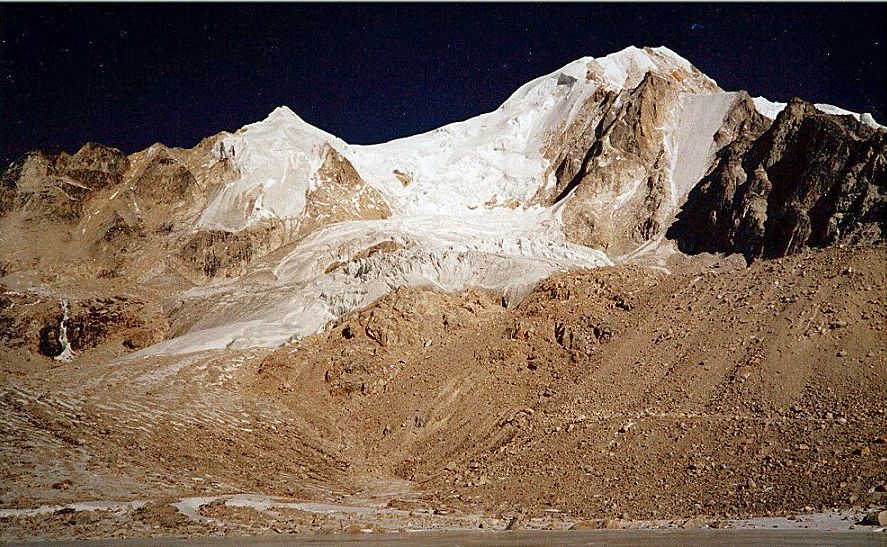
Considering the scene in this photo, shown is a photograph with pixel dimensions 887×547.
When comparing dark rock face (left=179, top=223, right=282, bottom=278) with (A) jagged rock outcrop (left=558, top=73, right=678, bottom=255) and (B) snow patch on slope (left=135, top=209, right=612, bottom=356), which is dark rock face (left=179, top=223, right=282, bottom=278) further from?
(A) jagged rock outcrop (left=558, top=73, right=678, bottom=255)

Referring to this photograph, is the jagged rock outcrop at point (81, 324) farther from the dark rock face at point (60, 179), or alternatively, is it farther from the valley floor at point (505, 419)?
the dark rock face at point (60, 179)

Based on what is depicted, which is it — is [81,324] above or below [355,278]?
below

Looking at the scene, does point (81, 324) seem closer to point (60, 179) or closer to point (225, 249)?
point (225, 249)

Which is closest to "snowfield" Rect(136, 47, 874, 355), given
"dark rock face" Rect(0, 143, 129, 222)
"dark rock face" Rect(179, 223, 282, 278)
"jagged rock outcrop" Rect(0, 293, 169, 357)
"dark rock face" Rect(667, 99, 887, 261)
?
"dark rock face" Rect(179, 223, 282, 278)

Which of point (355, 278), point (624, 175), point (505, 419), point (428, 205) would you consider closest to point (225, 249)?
point (428, 205)

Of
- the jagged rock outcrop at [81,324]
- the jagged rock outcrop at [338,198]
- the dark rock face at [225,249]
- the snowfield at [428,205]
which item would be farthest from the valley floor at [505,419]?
the jagged rock outcrop at [338,198]

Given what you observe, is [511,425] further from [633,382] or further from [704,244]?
[704,244]
